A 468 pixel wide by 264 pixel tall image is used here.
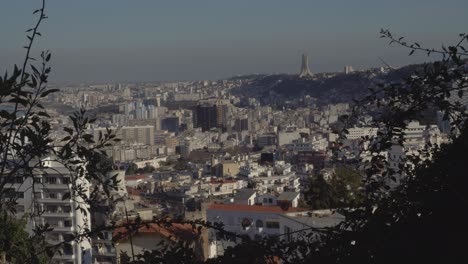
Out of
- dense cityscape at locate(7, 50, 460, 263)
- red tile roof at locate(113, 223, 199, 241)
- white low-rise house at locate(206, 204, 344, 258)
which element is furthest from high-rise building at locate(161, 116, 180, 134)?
red tile roof at locate(113, 223, 199, 241)

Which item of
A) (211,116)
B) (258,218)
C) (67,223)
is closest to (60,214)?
(67,223)

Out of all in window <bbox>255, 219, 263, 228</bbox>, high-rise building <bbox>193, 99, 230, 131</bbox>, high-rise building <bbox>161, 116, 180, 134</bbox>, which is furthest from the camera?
high-rise building <bbox>161, 116, 180, 134</bbox>

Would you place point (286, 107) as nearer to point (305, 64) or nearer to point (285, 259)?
point (305, 64)

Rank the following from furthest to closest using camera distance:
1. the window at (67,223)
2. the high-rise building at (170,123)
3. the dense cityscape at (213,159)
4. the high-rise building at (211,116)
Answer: the high-rise building at (170,123)
the high-rise building at (211,116)
the window at (67,223)
the dense cityscape at (213,159)

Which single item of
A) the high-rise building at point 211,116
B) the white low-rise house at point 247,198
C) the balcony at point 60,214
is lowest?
the white low-rise house at point 247,198

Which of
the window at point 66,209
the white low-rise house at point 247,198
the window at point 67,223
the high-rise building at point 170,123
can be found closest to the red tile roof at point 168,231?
the window at point 67,223

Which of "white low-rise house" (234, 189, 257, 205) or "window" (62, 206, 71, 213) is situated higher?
"window" (62, 206, 71, 213)

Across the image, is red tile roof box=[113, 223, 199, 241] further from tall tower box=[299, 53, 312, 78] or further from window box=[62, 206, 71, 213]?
tall tower box=[299, 53, 312, 78]

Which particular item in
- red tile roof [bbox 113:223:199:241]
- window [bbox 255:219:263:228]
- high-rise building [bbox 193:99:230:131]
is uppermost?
high-rise building [bbox 193:99:230:131]

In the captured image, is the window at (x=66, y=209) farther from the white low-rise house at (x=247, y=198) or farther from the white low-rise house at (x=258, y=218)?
the white low-rise house at (x=247, y=198)

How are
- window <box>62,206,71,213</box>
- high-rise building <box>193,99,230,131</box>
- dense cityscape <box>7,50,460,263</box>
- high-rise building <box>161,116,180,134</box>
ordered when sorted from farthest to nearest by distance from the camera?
high-rise building <box>161,116,180,134</box>, high-rise building <box>193,99,230,131</box>, window <box>62,206,71,213</box>, dense cityscape <box>7,50,460,263</box>

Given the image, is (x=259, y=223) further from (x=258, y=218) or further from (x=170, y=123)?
(x=170, y=123)

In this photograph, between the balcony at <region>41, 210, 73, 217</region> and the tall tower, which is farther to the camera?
the tall tower

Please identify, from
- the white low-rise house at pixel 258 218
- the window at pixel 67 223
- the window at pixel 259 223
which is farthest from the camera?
the window at pixel 259 223
